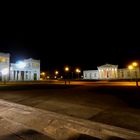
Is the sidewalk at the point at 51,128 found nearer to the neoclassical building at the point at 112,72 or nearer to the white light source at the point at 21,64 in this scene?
the white light source at the point at 21,64

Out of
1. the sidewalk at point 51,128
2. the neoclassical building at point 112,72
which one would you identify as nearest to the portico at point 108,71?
the neoclassical building at point 112,72

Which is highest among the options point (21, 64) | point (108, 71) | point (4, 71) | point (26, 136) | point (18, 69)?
point (21, 64)

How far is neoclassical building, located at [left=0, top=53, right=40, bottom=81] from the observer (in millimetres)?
47656

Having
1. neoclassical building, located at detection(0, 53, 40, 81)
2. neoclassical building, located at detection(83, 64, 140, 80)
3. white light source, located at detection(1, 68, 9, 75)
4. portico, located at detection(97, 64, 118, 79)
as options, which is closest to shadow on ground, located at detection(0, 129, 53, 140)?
neoclassical building, located at detection(0, 53, 40, 81)

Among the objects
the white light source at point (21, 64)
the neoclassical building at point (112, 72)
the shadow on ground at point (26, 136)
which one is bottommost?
the shadow on ground at point (26, 136)

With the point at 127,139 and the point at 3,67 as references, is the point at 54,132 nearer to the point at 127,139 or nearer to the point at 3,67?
the point at 127,139

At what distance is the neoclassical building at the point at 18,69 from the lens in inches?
1876

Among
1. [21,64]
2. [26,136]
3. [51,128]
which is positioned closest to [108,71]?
[21,64]

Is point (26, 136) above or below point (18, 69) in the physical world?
below

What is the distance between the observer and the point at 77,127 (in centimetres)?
559

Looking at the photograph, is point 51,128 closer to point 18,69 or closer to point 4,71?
point 4,71

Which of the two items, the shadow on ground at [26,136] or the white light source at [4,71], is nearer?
the shadow on ground at [26,136]

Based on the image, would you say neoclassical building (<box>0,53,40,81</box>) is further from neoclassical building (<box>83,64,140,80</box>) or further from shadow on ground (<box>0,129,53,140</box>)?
shadow on ground (<box>0,129,53,140</box>)

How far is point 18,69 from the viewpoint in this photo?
52.2 metres
